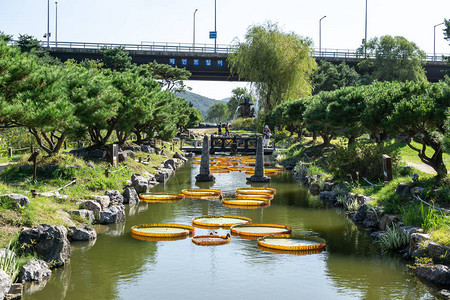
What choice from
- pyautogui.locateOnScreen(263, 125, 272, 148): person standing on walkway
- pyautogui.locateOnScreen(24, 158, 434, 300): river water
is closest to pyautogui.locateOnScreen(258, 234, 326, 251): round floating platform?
pyautogui.locateOnScreen(24, 158, 434, 300): river water

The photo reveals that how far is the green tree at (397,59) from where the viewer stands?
75.5 metres

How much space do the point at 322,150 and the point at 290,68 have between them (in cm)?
2363

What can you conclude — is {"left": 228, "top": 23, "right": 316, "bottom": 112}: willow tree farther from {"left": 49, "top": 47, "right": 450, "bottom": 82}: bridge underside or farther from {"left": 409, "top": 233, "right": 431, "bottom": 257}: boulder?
{"left": 409, "top": 233, "right": 431, "bottom": 257}: boulder

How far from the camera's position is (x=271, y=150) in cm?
5694

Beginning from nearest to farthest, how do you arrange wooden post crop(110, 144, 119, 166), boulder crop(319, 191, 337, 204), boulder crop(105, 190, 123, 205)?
1. boulder crop(105, 190, 123, 205)
2. boulder crop(319, 191, 337, 204)
3. wooden post crop(110, 144, 119, 166)

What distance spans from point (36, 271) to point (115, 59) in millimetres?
60569

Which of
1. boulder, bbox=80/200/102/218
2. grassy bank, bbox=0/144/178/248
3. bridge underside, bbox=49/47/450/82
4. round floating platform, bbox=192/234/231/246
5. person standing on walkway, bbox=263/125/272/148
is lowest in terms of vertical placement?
round floating platform, bbox=192/234/231/246

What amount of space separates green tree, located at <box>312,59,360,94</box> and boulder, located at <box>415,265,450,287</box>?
66.4 meters

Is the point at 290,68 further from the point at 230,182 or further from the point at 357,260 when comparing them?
the point at 357,260

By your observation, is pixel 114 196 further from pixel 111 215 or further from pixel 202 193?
pixel 202 193

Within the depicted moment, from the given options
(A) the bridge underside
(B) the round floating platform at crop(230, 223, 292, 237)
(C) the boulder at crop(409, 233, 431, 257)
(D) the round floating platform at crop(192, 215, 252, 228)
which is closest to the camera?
(C) the boulder at crop(409, 233, 431, 257)

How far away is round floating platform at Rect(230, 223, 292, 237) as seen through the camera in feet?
61.7

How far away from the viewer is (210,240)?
17.9 metres

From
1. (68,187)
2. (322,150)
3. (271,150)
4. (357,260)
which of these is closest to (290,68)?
(271,150)
